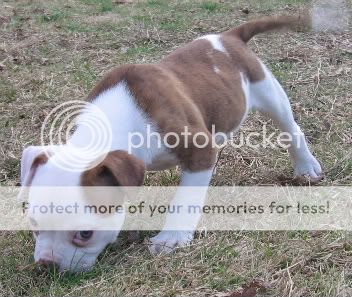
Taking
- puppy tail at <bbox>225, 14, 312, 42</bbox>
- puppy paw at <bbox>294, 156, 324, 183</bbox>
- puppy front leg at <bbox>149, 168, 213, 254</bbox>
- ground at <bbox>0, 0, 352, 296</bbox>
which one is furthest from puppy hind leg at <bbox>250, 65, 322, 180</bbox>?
puppy front leg at <bbox>149, 168, 213, 254</bbox>

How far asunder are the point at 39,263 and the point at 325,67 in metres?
3.81

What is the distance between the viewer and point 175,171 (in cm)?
396

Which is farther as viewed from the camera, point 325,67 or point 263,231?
point 325,67

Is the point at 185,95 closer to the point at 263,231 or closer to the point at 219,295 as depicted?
the point at 263,231

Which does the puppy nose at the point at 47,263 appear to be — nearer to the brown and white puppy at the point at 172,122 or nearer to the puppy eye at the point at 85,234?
the brown and white puppy at the point at 172,122

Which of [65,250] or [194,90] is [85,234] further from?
[194,90]

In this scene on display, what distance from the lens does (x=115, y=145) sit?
2.88m

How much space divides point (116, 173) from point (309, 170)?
1678 mm

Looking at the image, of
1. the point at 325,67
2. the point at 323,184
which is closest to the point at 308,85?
the point at 325,67

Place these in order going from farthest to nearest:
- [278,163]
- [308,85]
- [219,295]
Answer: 1. [308,85]
2. [278,163]
3. [219,295]

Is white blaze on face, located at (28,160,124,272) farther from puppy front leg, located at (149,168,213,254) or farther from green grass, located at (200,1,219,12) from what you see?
green grass, located at (200,1,219,12)

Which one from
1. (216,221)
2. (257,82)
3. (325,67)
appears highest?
(257,82)

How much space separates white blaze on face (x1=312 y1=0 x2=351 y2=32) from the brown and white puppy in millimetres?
2331

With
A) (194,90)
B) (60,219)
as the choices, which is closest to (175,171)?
(194,90)
